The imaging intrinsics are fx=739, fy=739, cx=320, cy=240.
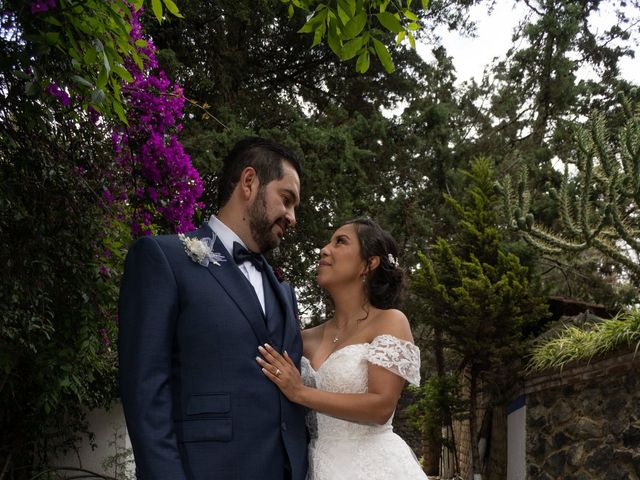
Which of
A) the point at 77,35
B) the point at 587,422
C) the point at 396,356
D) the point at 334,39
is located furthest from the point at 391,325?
the point at 587,422

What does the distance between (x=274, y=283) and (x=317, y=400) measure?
50 cm

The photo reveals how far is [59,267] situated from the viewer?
4.11m

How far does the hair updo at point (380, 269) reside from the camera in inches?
152

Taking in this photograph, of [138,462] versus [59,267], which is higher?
[59,267]

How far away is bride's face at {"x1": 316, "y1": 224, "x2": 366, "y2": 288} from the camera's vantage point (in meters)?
3.80

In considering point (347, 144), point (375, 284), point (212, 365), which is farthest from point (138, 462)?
point (347, 144)

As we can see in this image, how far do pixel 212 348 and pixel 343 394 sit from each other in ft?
2.96

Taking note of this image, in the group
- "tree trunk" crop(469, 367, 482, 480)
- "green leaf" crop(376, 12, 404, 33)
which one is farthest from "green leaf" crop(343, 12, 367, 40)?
"tree trunk" crop(469, 367, 482, 480)

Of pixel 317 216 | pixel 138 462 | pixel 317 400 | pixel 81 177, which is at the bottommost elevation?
pixel 138 462

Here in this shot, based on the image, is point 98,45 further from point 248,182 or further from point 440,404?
point 440,404

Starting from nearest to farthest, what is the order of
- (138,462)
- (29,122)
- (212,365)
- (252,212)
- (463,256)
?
(138,462), (212,365), (252,212), (29,122), (463,256)

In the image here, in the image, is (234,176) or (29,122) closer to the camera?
(234,176)

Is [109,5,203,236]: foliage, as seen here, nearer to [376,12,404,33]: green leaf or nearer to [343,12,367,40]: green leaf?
[343,12,367,40]: green leaf

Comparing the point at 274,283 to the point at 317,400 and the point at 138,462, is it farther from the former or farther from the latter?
the point at 138,462
